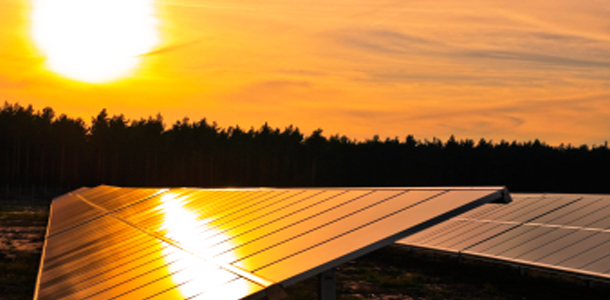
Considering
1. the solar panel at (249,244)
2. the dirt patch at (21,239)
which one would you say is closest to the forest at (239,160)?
the dirt patch at (21,239)

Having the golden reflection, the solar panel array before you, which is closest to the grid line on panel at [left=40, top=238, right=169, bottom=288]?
the golden reflection

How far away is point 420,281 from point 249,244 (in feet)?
50.3

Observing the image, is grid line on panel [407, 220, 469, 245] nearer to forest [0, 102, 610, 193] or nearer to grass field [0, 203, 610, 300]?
grass field [0, 203, 610, 300]

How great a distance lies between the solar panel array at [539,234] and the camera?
19.0m

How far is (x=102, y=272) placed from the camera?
10.0 meters

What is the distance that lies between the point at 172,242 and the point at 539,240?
15578mm

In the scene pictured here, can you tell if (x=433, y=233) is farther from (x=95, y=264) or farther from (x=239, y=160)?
(x=239, y=160)

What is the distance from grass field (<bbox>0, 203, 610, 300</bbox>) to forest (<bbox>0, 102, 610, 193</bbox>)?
303 feet

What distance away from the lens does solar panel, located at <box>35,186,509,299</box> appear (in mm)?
6316

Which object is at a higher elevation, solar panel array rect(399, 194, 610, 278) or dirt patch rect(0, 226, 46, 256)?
solar panel array rect(399, 194, 610, 278)

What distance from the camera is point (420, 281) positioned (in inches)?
873

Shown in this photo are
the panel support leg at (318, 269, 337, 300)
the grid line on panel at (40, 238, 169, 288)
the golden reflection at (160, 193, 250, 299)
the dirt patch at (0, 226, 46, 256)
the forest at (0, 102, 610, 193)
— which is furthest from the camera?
the forest at (0, 102, 610, 193)

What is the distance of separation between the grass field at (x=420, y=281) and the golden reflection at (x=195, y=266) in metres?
7.31

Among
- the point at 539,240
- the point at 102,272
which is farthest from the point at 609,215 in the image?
the point at 102,272
